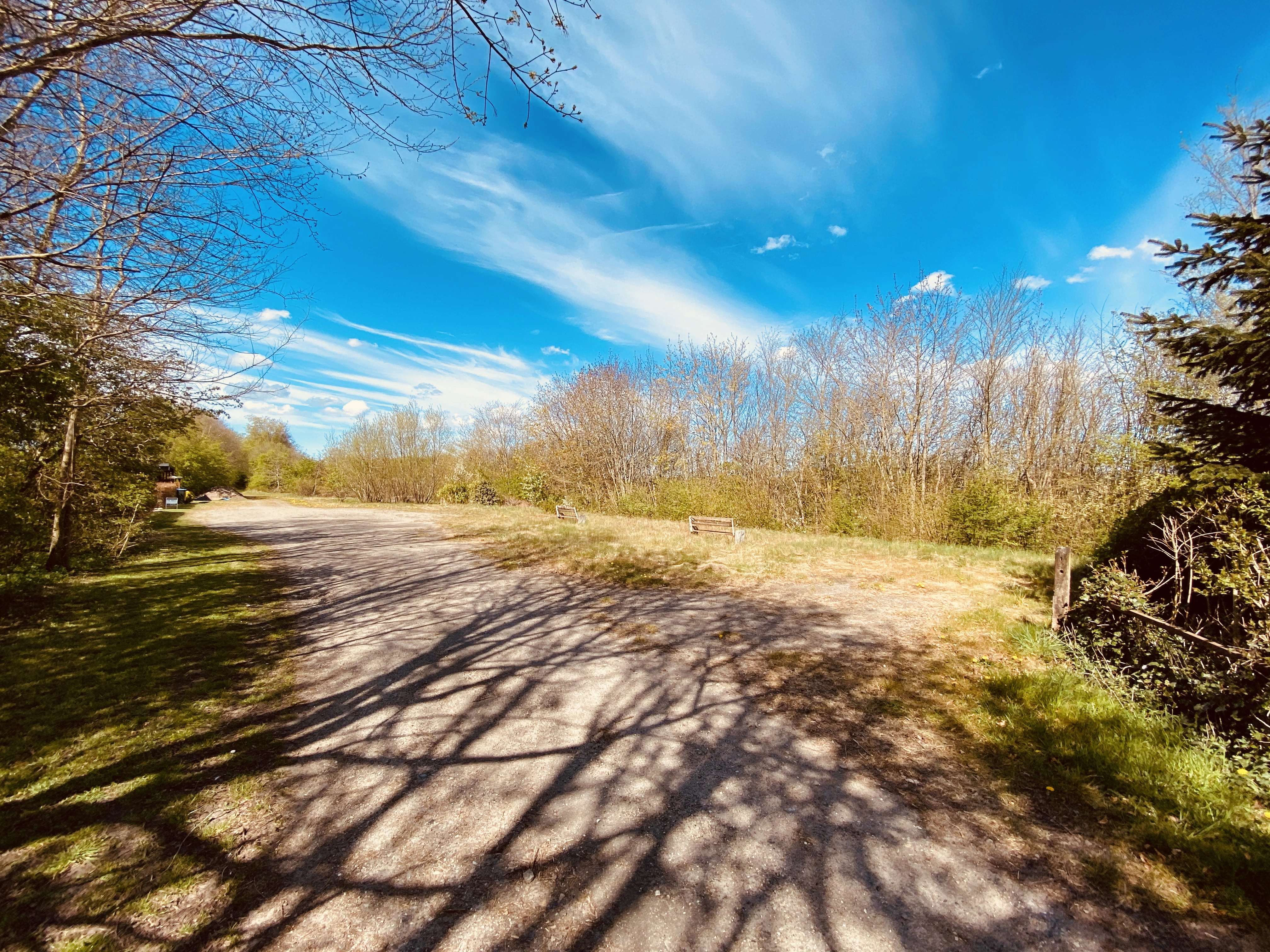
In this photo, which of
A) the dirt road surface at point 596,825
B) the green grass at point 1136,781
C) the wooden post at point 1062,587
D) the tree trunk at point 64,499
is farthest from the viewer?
the tree trunk at point 64,499

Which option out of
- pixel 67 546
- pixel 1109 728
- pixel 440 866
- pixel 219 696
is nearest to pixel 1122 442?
pixel 1109 728

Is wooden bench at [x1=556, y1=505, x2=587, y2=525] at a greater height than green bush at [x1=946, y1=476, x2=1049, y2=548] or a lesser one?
lesser

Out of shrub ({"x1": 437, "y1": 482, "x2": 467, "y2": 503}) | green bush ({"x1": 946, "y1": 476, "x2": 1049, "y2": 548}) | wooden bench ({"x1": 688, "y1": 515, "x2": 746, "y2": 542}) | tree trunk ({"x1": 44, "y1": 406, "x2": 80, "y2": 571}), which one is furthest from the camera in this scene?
shrub ({"x1": 437, "y1": 482, "x2": 467, "y2": 503})

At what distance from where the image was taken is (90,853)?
239 cm

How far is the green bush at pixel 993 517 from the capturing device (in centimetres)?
1145

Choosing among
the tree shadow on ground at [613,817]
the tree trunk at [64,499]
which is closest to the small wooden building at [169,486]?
the tree trunk at [64,499]

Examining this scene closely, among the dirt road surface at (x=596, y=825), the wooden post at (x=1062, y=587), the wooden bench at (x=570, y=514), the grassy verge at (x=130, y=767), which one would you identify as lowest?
the grassy verge at (x=130, y=767)

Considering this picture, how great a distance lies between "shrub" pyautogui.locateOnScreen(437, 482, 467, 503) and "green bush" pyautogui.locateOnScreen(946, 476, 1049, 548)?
23717 millimetres

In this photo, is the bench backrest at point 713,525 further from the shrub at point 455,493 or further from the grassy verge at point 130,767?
the shrub at point 455,493

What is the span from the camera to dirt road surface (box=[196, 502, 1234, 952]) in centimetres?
206

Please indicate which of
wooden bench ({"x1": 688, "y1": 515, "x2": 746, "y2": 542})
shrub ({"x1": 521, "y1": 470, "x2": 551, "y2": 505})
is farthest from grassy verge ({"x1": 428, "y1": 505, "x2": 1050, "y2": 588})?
shrub ({"x1": 521, "y1": 470, "x2": 551, "y2": 505})

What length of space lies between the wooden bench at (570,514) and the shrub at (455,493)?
1133 centimetres

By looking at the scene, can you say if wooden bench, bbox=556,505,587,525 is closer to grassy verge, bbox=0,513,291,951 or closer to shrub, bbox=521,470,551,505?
shrub, bbox=521,470,551,505

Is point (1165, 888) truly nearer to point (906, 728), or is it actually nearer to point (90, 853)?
point (906, 728)
